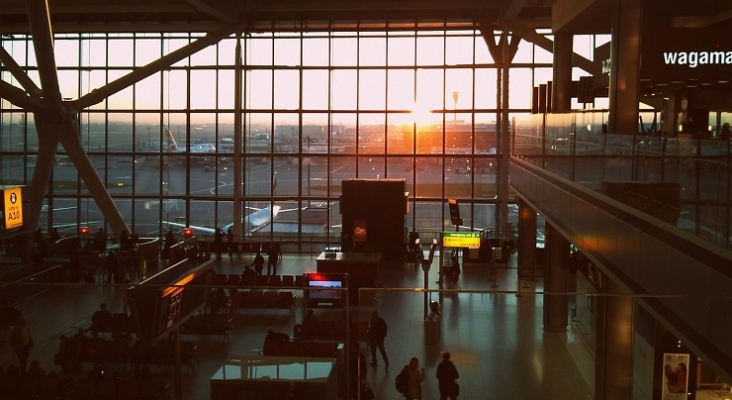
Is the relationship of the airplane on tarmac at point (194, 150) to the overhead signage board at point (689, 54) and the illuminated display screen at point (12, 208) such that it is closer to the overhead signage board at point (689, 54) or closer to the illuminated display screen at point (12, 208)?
the illuminated display screen at point (12, 208)

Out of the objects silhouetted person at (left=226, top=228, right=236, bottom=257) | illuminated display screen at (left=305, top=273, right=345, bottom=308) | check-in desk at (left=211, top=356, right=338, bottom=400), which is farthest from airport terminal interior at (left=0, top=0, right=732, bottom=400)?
silhouetted person at (left=226, top=228, right=236, bottom=257)

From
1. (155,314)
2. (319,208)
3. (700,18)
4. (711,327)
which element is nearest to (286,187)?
(319,208)

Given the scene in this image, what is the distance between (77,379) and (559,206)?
9.10 metres

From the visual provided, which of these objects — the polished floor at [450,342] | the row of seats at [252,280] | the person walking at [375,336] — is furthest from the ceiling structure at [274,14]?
the person walking at [375,336]

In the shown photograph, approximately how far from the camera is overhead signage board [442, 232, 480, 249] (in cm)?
2313

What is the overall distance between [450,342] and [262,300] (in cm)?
403

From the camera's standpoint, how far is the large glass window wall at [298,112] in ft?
108

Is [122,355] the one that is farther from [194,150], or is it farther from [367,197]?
[194,150]

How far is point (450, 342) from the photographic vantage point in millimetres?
17406

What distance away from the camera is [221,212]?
45.9 m

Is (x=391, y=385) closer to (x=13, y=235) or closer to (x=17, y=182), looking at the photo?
(x=13, y=235)

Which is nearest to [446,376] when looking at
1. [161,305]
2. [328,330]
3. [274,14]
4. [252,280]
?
[328,330]

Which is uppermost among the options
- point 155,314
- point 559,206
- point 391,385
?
point 559,206

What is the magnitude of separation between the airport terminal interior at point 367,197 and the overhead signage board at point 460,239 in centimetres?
7
